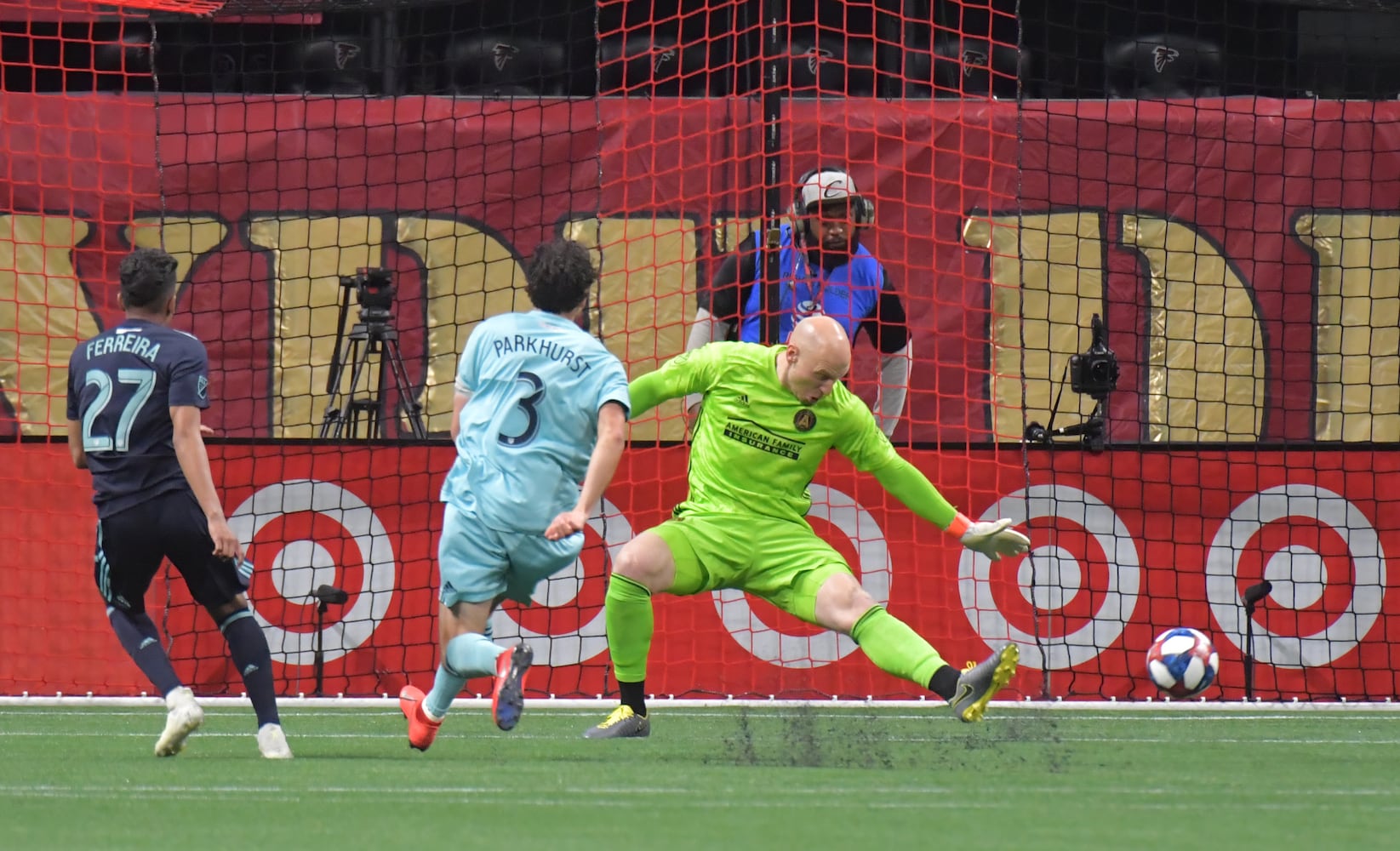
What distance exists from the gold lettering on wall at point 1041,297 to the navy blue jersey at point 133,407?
614 centimetres

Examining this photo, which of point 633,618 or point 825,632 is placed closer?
point 633,618

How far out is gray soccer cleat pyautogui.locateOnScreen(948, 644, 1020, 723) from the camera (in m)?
6.71

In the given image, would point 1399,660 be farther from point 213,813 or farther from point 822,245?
point 213,813

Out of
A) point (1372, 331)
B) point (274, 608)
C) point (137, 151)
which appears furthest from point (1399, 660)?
point (137, 151)

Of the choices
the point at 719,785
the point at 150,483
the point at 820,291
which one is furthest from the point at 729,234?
the point at 719,785

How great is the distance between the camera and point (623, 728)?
24.9 feet

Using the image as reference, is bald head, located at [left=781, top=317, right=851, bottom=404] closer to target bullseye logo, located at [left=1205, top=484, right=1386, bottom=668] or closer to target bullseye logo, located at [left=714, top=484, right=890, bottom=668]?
target bullseye logo, located at [left=714, top=484, right=890, bottom=668]

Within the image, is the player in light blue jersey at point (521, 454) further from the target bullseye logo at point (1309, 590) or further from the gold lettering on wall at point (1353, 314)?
the gold lettering on wall at point (1353, 314)

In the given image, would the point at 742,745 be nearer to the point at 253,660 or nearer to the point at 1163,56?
the point at 253,660

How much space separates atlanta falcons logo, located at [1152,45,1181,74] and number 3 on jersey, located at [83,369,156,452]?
8.01m

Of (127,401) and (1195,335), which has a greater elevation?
(1195,335)

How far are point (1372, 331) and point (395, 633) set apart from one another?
6106mm

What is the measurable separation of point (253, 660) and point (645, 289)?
547 cm

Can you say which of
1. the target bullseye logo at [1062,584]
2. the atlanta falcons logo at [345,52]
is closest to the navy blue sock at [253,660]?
the target bullseye logo at [1062,584]
